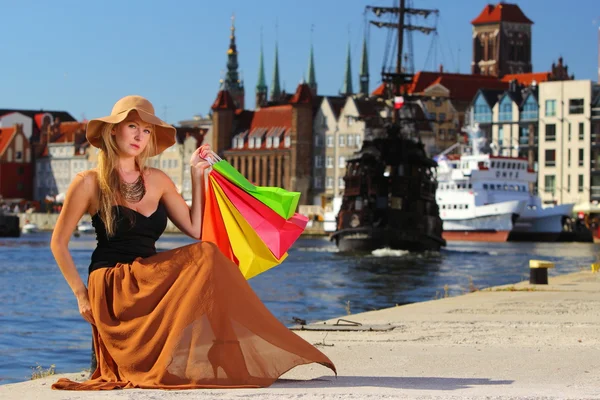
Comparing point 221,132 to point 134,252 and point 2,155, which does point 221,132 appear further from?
point 134,252

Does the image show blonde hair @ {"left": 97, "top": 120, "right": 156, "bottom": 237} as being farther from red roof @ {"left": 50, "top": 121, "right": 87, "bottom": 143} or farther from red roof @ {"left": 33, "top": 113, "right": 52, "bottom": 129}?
red roof @ {"left": 33, "top": 113, "right": 52, "bottom": 129}

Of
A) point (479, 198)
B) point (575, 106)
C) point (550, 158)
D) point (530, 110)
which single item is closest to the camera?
point (479, 198)

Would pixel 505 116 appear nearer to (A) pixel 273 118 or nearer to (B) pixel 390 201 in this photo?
(A) pixel 273 118

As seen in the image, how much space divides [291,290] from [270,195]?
24275mm

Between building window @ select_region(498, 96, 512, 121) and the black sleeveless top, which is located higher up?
building window @ select_region(498, 96, 512, 121)

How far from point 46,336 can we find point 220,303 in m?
11.7

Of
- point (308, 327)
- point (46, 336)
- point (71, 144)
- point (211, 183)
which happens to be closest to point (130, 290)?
point (211, 183)

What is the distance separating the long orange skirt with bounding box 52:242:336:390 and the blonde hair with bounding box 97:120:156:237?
11.3 inches

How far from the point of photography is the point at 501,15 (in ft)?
559

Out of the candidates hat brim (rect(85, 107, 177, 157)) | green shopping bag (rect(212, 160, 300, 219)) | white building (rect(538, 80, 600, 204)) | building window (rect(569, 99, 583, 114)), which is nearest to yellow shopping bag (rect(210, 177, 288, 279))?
green shopping bag (rect(212, 160, 300, 219))

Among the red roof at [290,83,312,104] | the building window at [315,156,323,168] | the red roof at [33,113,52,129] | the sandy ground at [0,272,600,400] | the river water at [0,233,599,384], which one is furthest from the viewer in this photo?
the red roof at [33,113,52,129]

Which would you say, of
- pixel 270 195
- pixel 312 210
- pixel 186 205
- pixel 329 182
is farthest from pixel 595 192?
pixel 186 205

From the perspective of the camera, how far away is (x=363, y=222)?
217 feet

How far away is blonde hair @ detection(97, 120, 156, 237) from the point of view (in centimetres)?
790
